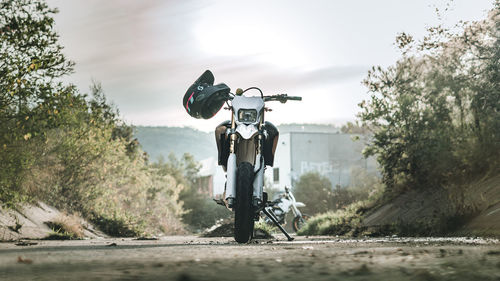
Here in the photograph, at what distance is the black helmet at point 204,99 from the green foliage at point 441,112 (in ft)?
19.2

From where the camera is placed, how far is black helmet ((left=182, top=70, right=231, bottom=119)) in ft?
28.1

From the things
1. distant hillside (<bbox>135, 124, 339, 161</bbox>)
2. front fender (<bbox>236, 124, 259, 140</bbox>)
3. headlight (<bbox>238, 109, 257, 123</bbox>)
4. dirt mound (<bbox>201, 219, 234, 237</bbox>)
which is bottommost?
dirt mound (<bbox>201, 219, 234, 237</bbox>)

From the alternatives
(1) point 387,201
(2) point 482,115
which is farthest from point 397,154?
(2) point 482,115

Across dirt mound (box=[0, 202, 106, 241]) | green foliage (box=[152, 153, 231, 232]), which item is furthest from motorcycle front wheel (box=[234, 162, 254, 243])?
green foliage (box=[152, 153, 231, 232])

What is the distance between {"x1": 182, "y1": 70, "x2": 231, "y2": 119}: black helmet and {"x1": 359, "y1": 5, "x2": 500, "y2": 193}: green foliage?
5.86 meters

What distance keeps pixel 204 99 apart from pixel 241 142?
2.98ft

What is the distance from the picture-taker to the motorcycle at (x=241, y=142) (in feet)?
25.3

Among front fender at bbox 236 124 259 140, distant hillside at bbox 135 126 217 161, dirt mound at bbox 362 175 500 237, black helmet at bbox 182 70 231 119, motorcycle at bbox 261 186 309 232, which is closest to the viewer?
front fender at bbox 236 124 259 140

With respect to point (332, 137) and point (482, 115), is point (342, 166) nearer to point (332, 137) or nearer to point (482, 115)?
point (332, 137)

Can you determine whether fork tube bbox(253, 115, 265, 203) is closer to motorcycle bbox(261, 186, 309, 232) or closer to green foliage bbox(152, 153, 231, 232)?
motorcycle bbox(261, 186, 309, 232)

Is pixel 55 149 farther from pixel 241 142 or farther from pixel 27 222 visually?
pixel 241 142

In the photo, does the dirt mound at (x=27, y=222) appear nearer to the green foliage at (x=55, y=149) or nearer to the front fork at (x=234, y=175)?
the green foliage at (x=55, y=149)

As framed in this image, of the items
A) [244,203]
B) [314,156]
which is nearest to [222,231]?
[244,203]

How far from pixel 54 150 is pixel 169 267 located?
1360 cm
